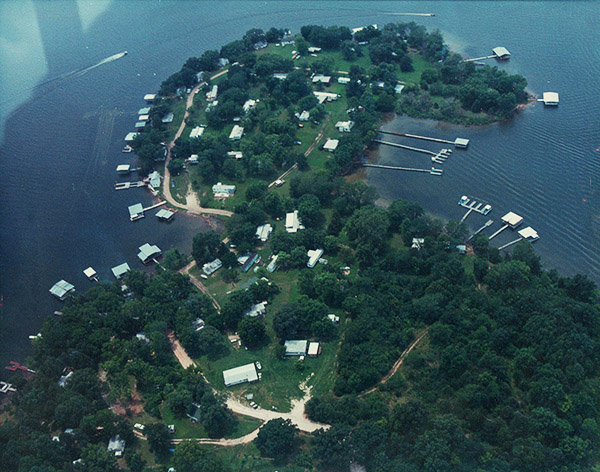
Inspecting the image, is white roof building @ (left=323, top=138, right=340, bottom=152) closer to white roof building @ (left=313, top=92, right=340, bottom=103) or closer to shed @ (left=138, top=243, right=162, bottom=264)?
white roof building @ (left=313, top=92, right=340, bottom=103)

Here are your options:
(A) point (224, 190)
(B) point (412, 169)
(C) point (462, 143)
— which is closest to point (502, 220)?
(B) point (412, 169)

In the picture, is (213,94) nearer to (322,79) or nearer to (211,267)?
(322,79)

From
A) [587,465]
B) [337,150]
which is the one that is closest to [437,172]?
[337,150]

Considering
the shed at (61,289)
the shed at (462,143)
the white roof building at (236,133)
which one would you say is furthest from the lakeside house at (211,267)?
the shed at (462,143)

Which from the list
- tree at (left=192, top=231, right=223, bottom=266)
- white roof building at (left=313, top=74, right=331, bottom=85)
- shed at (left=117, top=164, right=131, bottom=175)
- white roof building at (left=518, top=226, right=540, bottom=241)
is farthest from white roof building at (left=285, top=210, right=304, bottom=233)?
white roof building at (left=313, top=74, right=331, bottom=85)

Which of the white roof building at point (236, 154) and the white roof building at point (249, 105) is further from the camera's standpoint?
the white roof building at point (249, 105)

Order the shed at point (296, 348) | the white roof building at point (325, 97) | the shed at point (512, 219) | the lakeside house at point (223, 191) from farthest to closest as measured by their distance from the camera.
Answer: the white roof building at point (325, 97)
the lakeside house at point (223, 191)
the shed at point (512, 219)
the shed at point (296, 348)

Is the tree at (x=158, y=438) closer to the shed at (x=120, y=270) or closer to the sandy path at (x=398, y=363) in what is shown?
the sandy path at (x=398, y=363)
